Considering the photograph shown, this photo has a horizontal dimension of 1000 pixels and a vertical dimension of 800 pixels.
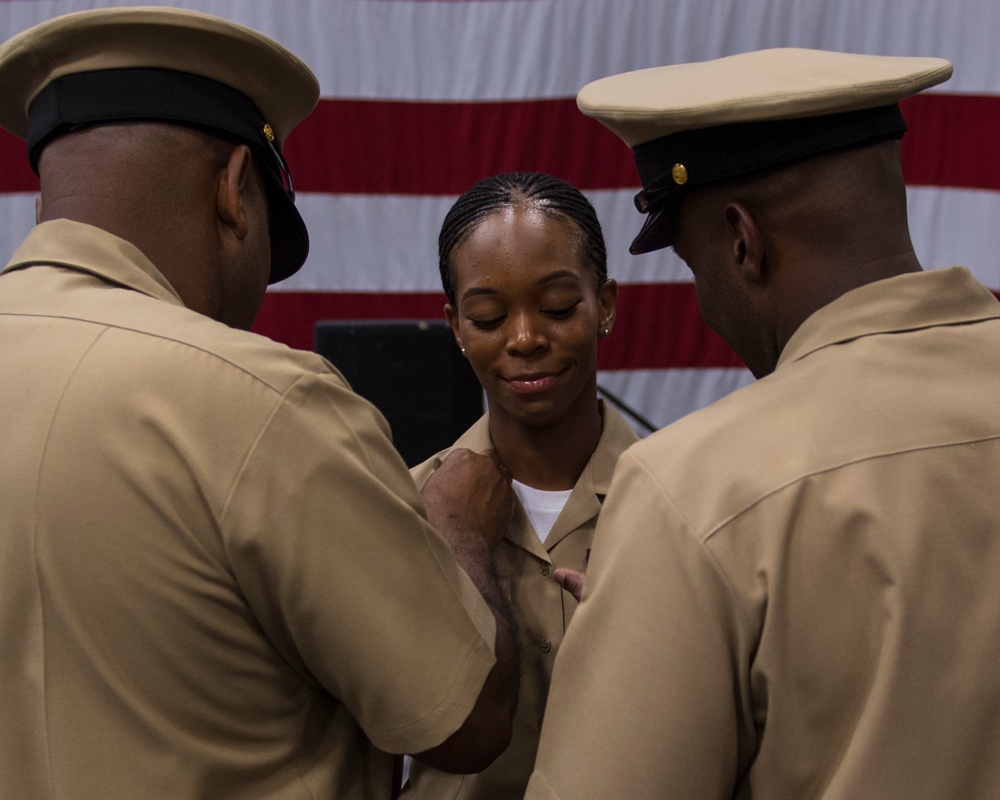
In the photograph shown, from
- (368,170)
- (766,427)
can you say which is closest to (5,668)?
(766,427)

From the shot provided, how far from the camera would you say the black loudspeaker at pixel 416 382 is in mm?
2236

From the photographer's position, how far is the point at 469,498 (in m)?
1.26

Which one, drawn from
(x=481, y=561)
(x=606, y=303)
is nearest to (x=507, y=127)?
(x=606, y=303)

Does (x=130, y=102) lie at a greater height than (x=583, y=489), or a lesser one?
greater

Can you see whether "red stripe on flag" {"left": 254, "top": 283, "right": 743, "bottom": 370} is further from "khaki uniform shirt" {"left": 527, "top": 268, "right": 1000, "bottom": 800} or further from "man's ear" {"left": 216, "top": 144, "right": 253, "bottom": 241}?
"khaki uniform shirt" {"left": 527, "top": 268, "right": 1000, "bottom": 800}

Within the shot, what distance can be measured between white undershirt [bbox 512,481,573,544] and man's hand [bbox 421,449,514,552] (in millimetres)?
78

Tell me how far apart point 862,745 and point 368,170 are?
2.45 metres

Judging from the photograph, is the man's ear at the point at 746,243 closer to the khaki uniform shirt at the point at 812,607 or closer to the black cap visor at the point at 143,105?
the khaki uniform shirt at the point at 812,607

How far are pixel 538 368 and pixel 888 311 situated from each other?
1.90ft

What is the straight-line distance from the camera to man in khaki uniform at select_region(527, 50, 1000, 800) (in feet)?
2.60

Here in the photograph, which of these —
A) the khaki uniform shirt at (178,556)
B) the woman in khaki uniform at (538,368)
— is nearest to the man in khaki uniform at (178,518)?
the khaki uniform shirt at (178,556)

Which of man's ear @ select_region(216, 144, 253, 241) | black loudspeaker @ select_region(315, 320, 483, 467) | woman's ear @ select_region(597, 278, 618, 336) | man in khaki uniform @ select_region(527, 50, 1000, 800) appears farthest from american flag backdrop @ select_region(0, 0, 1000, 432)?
man in khaki uniform @ select_region(527, 50, 1000, 800)

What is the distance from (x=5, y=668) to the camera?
86 cm

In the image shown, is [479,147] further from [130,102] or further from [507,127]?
[130,102]
